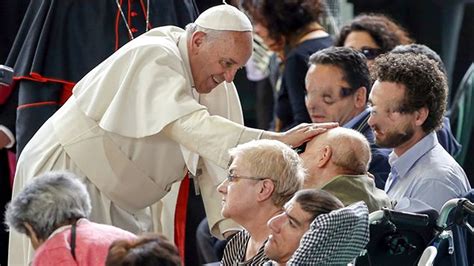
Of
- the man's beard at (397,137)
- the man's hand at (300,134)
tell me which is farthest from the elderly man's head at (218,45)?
the man's beard at (397,137)

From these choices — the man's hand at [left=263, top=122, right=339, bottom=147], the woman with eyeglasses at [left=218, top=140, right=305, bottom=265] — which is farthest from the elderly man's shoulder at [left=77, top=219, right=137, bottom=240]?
the man's hand at [left=263, top=122, right=339, bottom=147]

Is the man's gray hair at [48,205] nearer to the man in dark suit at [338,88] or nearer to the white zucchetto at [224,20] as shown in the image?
the white zucchetto at [224,20]

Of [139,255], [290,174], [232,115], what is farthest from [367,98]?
[139,255]

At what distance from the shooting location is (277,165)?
5.54 metres

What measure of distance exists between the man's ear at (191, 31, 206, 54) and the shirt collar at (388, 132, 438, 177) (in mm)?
856

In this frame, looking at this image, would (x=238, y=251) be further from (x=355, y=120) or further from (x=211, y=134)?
(x=355, y=120)

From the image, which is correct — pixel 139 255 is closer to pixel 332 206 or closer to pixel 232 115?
pixel 332 206

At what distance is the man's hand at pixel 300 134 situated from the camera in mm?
5734

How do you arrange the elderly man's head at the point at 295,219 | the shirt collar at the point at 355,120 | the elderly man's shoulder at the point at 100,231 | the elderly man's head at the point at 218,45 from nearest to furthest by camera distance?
the elderly man's head at the point at 295,219 → the elderly man's shoulder at the point at 100,231 → the elderly man's head at the point at 218,45 → the shirt collar at the point at 355,120

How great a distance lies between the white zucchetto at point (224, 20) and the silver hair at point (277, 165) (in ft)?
2.04

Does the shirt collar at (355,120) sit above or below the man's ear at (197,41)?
below

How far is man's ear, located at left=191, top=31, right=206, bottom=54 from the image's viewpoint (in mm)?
6080

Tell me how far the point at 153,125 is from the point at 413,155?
990mm

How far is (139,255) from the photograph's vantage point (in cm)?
475
